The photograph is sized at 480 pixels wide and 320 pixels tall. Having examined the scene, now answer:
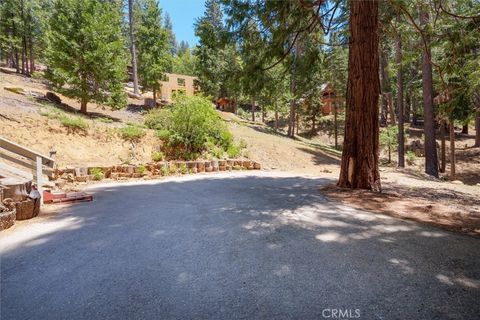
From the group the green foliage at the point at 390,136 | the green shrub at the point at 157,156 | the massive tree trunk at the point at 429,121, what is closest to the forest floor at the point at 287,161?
the green shrub at the point at 157,156

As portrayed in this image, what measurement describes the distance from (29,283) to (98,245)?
835 mm

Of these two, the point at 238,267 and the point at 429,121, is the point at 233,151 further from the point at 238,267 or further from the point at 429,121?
the point at 429,121

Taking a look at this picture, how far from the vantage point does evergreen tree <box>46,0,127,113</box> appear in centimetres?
1502

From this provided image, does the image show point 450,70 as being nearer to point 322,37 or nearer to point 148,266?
point 322,37

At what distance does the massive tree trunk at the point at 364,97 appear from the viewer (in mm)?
6246

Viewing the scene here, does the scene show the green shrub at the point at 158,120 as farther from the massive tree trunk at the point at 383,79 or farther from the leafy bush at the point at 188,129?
the massive tree trunk at the point at 383,79

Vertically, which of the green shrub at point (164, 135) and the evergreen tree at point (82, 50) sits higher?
the evergreen tree at point (82, 50)

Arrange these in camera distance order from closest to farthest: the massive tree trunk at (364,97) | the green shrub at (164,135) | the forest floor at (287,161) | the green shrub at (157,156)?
1. the forest floor at (287,161)
2. the massive tree trunk at (364,97)
3. the green shrub at (157,156)
4. the green shrub at (164,135)

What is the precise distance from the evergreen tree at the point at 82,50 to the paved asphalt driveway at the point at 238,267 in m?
13.4

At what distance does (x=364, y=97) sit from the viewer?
→ 623 cm

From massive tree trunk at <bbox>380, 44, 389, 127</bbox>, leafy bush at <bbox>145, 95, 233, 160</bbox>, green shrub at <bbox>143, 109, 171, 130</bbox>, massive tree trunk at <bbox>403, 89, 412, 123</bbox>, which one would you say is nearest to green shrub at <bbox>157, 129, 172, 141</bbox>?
leafy bush at <bbox>145, 95, 233, 160</bbox>

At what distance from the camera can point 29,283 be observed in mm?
2492

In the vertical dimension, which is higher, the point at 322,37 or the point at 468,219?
the point at 322,37

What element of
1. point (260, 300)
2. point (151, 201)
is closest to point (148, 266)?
point (260, 300)
